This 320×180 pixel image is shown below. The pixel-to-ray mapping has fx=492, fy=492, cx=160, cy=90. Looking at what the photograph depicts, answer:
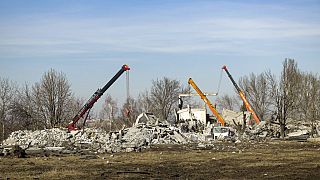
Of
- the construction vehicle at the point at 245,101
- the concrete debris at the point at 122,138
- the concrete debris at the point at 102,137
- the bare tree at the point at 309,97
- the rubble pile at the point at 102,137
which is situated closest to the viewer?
the concrete debris at the point at 122,138

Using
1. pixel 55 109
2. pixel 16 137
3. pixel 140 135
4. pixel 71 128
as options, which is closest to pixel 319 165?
pixel 140 135

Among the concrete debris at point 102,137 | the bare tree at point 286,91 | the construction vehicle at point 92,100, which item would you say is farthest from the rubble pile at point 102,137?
the bare tree at point 286,91

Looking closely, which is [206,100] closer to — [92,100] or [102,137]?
[92,100]

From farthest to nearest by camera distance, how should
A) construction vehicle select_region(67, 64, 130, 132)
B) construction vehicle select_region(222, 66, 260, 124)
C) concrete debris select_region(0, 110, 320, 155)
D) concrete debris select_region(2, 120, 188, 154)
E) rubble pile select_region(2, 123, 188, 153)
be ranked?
construction vehicle select_region(222, 66, 260, 124)
construction vehicle select_region(67, 64, 130, 132)
rubble pile select_region(2, 123, 188, 153)
concrete debris select_region(2, 120, 188, 154)
concrete debris select_region(0, 110, 320, 155)

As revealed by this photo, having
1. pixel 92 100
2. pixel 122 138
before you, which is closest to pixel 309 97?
pixel 92 100

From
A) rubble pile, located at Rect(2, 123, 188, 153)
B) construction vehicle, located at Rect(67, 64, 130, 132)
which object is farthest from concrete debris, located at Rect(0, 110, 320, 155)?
construction vehicle, located at Rect(67, 64, 130, 132)

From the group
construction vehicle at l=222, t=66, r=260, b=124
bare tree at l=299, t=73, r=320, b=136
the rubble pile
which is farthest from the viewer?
construction vehicle at l=222, t=66, r=260, b=124

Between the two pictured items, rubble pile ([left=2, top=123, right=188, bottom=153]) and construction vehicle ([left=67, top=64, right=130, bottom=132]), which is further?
construction vehicle ([left=67, top=64, right=130, bottom=132])

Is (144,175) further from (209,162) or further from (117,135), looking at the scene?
(117,135)

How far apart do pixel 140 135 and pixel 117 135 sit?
7.34 feet

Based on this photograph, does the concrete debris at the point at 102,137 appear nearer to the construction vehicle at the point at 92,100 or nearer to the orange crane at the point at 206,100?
the construction vehicle at the point at 92,100

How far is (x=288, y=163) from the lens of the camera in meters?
22.2

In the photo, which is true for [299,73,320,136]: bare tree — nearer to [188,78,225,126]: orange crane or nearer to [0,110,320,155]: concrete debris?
[188,78,225,126]: orange crane

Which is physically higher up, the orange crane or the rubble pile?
the orange crane
